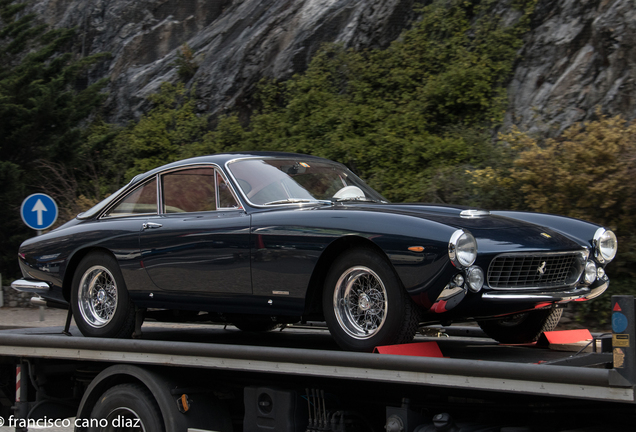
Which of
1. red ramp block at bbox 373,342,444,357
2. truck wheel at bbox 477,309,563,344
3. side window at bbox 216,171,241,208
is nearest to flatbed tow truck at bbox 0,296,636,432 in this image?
red ramp block at bbox 373,342,444,357

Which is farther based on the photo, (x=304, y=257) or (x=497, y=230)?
(x=304, y=257)

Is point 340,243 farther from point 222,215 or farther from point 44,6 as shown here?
point 44,6

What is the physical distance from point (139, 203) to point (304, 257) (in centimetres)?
192

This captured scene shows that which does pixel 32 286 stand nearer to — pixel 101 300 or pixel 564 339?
pixel 101 300

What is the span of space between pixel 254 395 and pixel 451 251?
5.17ft

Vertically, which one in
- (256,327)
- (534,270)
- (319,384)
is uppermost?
(534,270)

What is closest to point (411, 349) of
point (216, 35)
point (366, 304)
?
point (366, 304)

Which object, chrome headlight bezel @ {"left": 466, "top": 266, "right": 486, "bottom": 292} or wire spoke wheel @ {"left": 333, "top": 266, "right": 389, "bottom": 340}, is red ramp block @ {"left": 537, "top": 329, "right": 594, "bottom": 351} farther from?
wire spoke wheel @ {"left": 333, "top": 266, "right": 389, "bottom": 340}

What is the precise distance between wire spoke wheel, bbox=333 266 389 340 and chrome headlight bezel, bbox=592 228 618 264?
4.98 ft

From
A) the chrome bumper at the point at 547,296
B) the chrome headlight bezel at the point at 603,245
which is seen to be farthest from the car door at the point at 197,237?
the chrome headlight bezel at the point at 603,245

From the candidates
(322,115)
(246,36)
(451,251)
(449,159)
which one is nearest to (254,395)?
(451,251)

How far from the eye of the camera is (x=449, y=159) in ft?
40.1

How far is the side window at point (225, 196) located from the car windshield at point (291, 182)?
9 cm

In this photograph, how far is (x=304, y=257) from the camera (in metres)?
4.18
